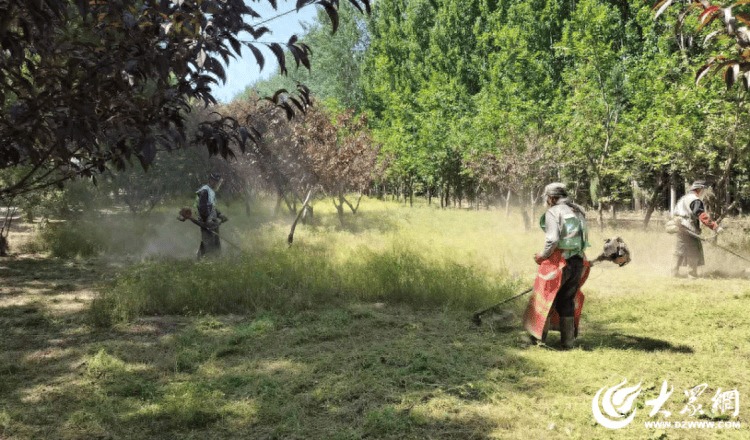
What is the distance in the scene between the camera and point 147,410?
3973mm

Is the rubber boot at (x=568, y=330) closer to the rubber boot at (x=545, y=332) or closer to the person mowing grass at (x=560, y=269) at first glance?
the person mowing grass at (x=560, y=269)

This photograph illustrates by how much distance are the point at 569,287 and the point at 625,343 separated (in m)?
1.15

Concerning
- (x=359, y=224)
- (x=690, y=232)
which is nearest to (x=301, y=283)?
(x=690, y=232)

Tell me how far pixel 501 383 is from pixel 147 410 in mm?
3083

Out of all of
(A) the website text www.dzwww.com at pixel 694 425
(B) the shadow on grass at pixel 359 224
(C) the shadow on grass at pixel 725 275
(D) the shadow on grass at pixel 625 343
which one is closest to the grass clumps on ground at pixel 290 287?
(D) the shadow on grass at pixel 625 343

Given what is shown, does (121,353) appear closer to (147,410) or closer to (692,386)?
(147,410)

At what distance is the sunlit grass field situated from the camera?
3771 mm

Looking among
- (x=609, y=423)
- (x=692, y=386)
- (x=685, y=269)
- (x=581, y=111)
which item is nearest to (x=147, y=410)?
(x=609, y=423)

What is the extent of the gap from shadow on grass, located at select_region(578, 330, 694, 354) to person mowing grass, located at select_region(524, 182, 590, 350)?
1.13 feet

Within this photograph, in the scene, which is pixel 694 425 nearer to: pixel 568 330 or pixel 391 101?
pixel 568 330

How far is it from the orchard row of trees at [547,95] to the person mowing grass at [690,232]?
2.32 meters

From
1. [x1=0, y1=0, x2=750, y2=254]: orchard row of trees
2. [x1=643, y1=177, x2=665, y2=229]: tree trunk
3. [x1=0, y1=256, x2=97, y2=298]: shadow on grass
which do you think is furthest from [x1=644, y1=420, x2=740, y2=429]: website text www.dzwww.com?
[x1=643, y1=177, x2=665, y2=229]: tree trunk

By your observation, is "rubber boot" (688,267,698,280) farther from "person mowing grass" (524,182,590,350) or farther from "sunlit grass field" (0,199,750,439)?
"person mowing grass" (524,182,590,350)

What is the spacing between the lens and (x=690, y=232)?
8.97m
